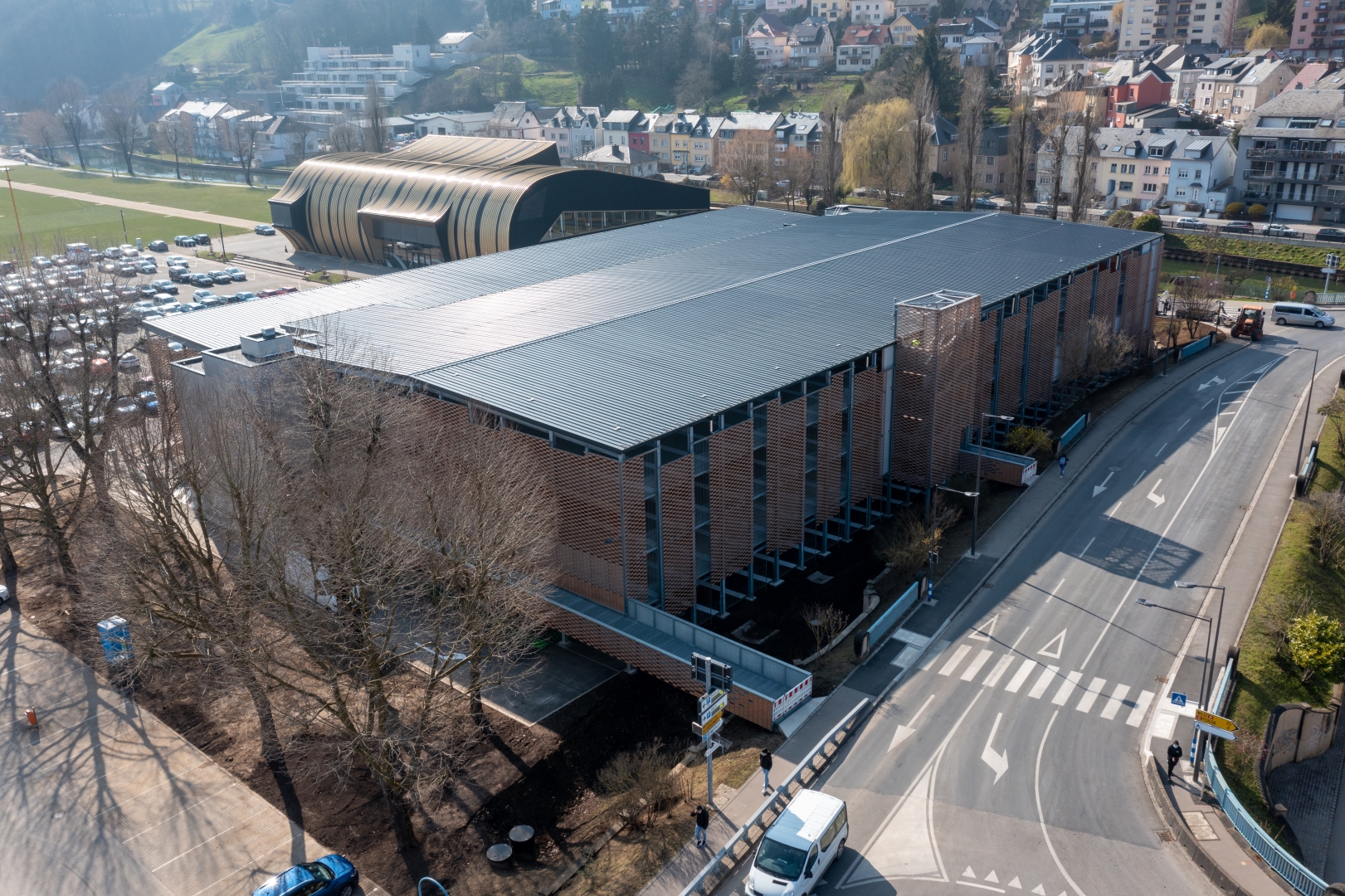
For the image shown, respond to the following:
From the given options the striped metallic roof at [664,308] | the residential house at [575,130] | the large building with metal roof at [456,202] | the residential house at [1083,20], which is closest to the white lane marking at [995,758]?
the striped metallic roof at [664,308]

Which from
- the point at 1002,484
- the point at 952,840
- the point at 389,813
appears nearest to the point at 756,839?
the point at 952,840

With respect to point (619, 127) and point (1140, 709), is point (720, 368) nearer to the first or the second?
point (1140, 709)

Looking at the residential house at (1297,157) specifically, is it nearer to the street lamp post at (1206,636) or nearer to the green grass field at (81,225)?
the street lamp post at (1206,636)

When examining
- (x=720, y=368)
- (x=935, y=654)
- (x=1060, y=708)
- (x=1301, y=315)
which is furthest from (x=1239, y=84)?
(x=1060, y=708)

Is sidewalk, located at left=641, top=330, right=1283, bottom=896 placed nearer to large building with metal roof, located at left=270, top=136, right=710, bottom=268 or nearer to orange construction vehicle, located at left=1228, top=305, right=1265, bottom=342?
orange construction vehicle, located at left=1228, top=305, right=1265, bottom=342

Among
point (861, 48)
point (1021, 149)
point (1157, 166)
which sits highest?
point (861, 48)

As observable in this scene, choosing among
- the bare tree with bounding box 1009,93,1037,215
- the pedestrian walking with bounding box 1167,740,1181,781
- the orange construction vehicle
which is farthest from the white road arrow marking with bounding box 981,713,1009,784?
the bare tree with bounding box 1009,93,1037,215

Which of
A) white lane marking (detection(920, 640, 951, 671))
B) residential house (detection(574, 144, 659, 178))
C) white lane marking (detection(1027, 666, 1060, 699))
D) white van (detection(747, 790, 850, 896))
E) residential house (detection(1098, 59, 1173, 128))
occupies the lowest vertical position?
white lane marking (detection(1027, 666, 1060, 699))
